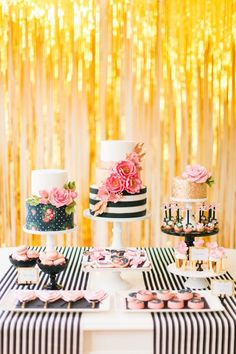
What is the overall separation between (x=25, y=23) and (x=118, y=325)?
6.93ft

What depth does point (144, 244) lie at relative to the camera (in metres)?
3.04

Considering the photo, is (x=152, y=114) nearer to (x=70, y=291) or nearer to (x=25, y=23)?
(x=25, y=23)

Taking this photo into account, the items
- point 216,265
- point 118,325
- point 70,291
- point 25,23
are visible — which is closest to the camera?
point 118,325

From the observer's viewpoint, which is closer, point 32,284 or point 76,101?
point 32,284

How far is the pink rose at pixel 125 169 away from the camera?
169 cm

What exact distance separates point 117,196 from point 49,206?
23 cm

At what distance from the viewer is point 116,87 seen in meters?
2.93

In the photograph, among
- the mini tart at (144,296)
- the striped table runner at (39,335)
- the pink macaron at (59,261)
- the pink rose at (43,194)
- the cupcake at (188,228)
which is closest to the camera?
the striped table runner at (39,335)

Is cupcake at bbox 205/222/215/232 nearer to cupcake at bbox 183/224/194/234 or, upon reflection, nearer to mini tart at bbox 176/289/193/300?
cupcake at bbox 183/224/194/234

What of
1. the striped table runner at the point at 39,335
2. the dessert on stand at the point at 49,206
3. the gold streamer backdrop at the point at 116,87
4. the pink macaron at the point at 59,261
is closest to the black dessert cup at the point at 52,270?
the pink macaron at the point at 59,261

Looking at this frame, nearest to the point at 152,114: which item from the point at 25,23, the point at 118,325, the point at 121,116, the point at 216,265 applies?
the point at 121,116

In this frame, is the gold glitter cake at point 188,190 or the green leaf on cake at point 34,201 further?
the gold glitter cake at point 188,190

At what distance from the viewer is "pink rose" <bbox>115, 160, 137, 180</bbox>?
1.69 meters

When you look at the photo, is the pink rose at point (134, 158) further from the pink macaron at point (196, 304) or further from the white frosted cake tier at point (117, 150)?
the pink macaron at point (196, 304)
